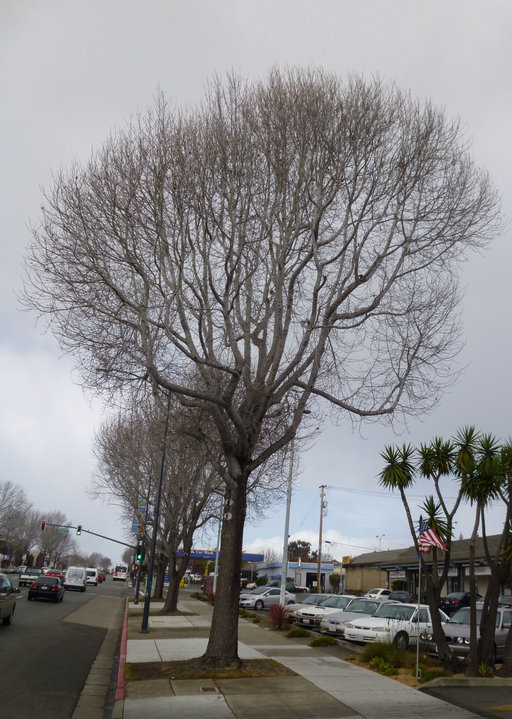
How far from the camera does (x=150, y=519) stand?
36.2m

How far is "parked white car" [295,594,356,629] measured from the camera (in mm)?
22422

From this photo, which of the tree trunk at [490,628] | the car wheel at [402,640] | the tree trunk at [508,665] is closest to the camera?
the tree trunk at [508,665]

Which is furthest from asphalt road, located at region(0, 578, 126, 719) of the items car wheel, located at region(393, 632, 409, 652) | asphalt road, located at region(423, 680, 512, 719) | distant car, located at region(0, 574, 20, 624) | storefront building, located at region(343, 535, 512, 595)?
storefront building, located at region(343, 535, 512, 595)

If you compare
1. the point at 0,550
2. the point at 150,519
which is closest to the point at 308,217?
the point at 150,519

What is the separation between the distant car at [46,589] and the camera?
33500 mm

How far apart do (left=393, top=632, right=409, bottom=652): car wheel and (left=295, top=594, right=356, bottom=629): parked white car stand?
243 inches

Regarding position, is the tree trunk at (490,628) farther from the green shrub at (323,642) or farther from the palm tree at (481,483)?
the green shrub at (323,642)

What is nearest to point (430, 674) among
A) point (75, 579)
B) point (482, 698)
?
point (482, 698)

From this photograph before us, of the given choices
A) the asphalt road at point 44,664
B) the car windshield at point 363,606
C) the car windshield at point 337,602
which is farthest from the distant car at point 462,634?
the asphalt road at point 44,664

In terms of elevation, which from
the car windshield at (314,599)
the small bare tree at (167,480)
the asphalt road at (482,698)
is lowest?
the asphalt road at (482,698)

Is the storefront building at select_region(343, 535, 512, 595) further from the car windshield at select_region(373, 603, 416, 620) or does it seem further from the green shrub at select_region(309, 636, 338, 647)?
the green shrub at select_region(309, 636, 338, 647)

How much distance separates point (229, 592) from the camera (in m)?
12.3

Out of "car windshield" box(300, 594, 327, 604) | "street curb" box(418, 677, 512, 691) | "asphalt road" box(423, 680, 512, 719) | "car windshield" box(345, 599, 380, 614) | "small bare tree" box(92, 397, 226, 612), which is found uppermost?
"small bare tree" box(92, 397, 226, 612)

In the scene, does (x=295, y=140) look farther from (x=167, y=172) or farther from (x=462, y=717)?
(x=462, y=717)
